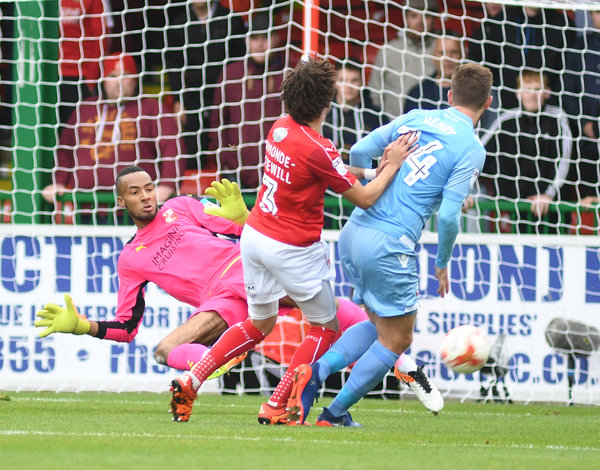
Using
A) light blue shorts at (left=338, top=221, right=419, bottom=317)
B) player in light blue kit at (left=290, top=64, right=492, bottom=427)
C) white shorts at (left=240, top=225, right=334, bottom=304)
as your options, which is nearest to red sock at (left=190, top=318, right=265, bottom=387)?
white shorts at (left=240, top=225, right=334, bottom=304)

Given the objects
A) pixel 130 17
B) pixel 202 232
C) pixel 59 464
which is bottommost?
pixel 59 464

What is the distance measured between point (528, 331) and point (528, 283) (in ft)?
1.17

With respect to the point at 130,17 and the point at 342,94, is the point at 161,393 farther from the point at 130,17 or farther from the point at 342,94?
the point at 130,17

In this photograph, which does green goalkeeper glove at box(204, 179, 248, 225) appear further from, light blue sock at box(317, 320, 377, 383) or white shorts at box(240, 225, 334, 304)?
light blue sock at box(317, 320, 377, 383)

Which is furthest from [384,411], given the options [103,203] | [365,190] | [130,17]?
[130,17]

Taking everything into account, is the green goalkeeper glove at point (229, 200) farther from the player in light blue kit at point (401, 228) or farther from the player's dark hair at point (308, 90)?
the player's dark hair at point (308, 90)

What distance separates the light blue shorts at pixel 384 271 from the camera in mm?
5473

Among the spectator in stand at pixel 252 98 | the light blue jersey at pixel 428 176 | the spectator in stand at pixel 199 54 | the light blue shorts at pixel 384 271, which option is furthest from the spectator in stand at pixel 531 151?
the light blue shorts at pixel 384 271

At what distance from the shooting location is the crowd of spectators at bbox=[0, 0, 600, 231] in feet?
29.9

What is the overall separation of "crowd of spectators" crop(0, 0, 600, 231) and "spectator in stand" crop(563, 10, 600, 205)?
0.01 m

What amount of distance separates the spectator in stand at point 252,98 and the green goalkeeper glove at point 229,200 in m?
2.64

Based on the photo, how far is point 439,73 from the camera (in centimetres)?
951

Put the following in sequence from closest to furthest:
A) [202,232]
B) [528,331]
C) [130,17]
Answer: [202,232]
[528,331]
[130,17]

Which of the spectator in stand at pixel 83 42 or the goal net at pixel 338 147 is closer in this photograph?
the goal net at pixel 338 147
